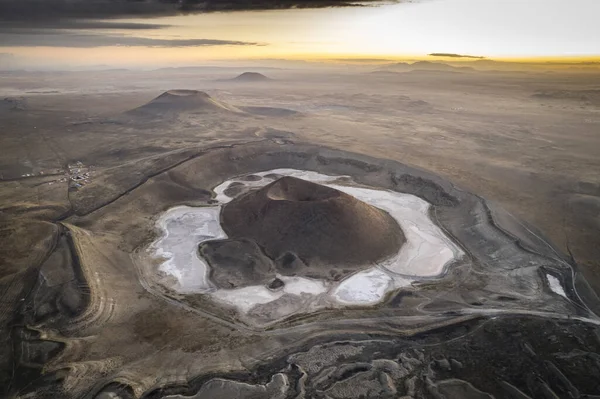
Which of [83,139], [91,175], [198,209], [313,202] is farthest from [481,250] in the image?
[83,139]

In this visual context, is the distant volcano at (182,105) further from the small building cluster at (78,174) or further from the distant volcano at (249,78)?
the distant volcano at (249,78)

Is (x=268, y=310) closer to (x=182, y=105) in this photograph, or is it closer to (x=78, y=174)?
(x=78, y=174)

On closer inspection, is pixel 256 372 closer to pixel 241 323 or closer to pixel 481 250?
pixel 241 323

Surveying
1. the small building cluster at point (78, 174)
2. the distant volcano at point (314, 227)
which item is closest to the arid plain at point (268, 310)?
the small building cluster at point (78, 174)

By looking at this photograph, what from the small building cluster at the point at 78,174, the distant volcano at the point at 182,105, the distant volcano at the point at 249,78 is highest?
the distant volcano at the point at 182,105

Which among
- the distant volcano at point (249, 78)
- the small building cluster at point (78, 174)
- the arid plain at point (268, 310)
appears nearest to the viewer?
the arid plain at point (268, 310)

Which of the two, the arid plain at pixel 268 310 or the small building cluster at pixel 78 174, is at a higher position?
the arid plain at pixel 268 310

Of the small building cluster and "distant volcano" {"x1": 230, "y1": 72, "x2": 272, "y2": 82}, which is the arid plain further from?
"distant volcano" {"x1": 230, "y1": 72, "x2": 272, "y2": 82}
